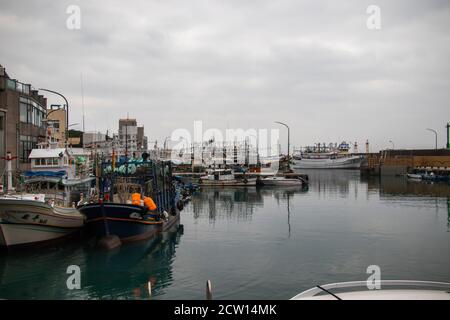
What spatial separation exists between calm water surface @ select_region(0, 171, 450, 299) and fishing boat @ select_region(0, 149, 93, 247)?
2.83 ft

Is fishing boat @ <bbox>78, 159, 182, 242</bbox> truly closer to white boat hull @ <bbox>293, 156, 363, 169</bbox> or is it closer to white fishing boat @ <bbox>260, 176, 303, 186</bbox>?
white fishing boat @ <bbox>260, 176, 303, 186</bbox>

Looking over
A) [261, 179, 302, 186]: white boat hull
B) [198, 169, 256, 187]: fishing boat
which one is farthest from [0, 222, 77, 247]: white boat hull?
[261, 179, 302, 186]: white boat hull

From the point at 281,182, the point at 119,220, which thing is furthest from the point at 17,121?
the point at 281,182

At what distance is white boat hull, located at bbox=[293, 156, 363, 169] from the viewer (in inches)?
5300

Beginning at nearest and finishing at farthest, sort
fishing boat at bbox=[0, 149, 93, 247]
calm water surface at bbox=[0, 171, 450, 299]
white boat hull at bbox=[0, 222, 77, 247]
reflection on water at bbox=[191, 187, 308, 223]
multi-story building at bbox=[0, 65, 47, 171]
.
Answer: calm water surface at bbox=[0, 171, 450, 299]
fishing boat at bbox=[0, 149, 93, 247]
white boat hull at bbox=[0, 222, 77, 247]
multi-story building at bbox=[0, 65, 47, 171]
reflection on water at bbox=[191, 187, 308, 223]

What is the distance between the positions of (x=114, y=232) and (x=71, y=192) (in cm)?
794

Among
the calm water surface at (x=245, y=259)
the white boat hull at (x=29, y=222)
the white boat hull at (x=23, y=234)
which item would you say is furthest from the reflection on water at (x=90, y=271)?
the white boat hull at (x=29, y=222)

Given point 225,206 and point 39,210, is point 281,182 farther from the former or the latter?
point 39,210

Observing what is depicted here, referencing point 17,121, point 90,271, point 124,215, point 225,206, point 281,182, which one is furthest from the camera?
point 281,182

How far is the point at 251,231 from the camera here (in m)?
26.3

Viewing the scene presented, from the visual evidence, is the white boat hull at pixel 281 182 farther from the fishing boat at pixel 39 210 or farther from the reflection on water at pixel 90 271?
the reflection on water at pixel 90 271

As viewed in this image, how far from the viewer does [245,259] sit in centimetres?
1853

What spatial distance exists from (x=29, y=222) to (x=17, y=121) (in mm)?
15334
